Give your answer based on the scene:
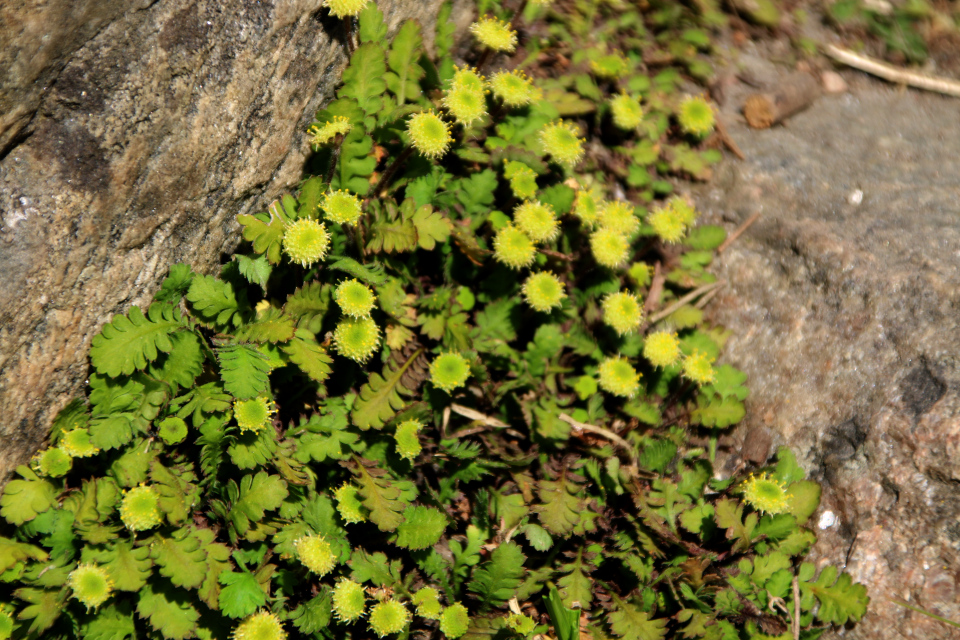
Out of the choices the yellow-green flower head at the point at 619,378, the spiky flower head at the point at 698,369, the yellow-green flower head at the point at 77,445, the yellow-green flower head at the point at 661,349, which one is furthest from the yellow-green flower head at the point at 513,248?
the yellow-green flower head at the point at 77,445

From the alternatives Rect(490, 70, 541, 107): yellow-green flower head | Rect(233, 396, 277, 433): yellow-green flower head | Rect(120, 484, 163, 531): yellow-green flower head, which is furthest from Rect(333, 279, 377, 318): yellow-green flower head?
Rect(490, 70, 541, 107): yellow-green flower head

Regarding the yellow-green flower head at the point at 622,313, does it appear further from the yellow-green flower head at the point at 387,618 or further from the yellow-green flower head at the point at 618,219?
the yellow-green flower head at the point at 387,618

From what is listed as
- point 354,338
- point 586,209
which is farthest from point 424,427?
point 586,209

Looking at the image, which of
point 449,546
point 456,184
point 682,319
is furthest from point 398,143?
point 449,546

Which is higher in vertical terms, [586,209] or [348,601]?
[586,209]

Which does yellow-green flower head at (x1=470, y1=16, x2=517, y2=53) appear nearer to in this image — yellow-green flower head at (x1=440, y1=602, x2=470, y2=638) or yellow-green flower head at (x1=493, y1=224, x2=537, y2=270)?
yellow-green flower head at (x1=493, y1=224, x2=537, y2=270)

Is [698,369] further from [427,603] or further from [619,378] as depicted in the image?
[427,603]
